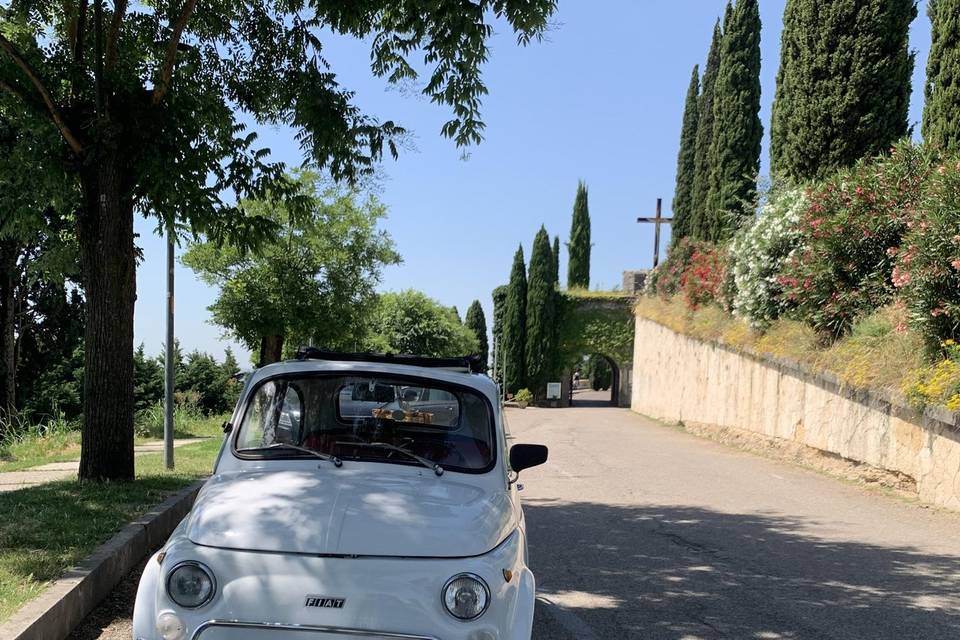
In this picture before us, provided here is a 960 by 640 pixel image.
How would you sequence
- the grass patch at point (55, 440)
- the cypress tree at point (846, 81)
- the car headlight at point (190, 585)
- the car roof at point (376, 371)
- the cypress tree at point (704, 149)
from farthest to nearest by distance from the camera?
the cypress tree at point (704, 149) < the cypress tree at point (846, 81) < the grass patch at point (55, 440) < the car roof at point (376, 371) < the car headlight at point (190, 585)

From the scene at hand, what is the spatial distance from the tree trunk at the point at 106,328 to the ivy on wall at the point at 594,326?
1882 inches

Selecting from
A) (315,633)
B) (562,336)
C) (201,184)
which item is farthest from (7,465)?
(562,336)

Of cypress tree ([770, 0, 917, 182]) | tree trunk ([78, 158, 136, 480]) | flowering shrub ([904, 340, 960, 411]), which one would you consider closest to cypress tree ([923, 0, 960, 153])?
cypress tree ([770, 0, 917, 182])

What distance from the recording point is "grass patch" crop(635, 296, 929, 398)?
1166 cm

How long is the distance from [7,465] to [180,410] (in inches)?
525

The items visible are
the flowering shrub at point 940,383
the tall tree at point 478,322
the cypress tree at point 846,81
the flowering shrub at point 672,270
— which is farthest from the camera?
the tall tree at point 478,322

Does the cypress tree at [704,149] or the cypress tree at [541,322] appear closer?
the cypress tree at [704,149]

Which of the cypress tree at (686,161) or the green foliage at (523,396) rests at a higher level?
the cypress tree at (686,161)

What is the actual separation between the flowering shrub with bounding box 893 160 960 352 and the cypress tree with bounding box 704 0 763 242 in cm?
1652

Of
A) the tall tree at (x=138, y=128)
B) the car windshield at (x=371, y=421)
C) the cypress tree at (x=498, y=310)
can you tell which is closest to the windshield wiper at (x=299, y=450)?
the car windshield at (x=371, y=421)

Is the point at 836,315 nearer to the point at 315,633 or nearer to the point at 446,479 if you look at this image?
the point at 446,479

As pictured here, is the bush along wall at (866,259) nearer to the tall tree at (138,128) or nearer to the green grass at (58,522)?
the tall tree at (138,128)

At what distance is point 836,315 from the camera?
1457cm

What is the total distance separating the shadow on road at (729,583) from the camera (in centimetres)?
517
